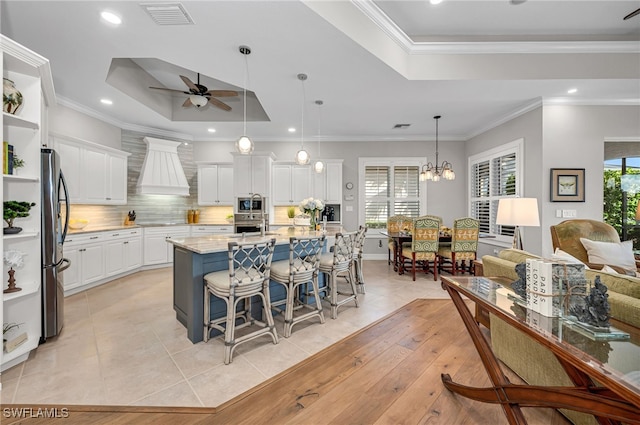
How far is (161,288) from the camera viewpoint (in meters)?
4.07

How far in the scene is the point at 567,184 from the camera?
4.12 m

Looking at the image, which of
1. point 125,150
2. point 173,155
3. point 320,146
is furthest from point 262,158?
point 125,150

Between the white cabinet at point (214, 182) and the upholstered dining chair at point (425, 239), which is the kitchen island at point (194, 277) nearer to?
the upholstered dining chair at point (425, 239)

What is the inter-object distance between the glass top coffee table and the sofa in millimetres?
323

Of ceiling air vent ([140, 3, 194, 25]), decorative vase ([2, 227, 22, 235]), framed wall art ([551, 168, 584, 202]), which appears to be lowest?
decorative vase ([2, 227, 22, 235])

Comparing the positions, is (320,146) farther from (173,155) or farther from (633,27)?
(633,27)

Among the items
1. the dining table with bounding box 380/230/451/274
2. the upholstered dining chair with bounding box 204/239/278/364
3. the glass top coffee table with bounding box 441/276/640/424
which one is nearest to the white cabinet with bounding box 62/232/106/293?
the upholstered dining chair with bounding box 204/239/278/364

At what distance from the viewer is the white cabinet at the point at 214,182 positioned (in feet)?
19.9

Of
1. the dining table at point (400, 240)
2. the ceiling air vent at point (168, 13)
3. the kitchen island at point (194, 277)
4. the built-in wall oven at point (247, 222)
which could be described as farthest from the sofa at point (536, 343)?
the built-in wall oven at point (247, 222)

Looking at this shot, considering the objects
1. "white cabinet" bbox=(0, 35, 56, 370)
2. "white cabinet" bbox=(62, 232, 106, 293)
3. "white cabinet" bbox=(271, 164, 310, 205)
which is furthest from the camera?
"white cabinet" bbox=(271, 164, 310, 205)

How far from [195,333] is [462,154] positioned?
6.64 m

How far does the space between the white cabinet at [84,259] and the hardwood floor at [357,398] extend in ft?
8.36

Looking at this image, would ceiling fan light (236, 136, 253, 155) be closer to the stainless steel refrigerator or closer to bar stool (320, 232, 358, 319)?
bar stool (320, 232, 358, 319)

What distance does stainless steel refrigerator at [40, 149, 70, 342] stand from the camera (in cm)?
233
